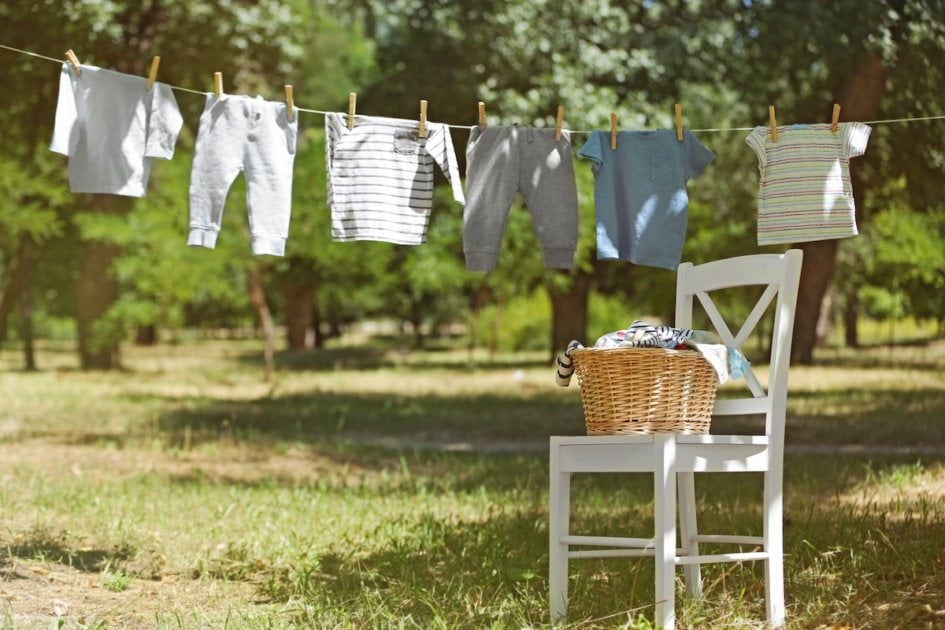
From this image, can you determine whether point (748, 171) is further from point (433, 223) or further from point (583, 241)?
point (433, 223)

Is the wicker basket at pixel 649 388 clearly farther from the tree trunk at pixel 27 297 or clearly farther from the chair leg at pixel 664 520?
the tree trunk at pixel 27 297

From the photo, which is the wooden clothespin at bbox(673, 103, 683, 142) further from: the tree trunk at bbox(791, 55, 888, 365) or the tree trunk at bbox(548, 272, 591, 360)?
the tree trunk at bbox(548, 272, 591, 360)

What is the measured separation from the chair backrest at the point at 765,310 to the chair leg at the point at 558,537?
0.73 m

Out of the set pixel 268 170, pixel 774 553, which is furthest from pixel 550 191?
pixel 774 553

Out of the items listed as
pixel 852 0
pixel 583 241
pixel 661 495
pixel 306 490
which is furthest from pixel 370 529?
pixel 583 241

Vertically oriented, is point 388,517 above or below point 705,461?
below

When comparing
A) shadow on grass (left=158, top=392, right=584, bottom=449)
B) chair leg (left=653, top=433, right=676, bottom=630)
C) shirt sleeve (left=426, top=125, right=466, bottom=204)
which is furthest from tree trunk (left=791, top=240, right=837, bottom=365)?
chair leg (left=653, top=433, right=676, bottom=630)

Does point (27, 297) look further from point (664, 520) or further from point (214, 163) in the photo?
point (664, 520)

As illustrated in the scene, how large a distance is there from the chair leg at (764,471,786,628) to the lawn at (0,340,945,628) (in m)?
0.13

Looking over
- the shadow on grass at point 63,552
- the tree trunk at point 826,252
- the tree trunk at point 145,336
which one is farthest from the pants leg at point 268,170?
the tree trunk at point 145,336

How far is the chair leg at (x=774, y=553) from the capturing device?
185 inches

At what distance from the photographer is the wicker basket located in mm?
4562

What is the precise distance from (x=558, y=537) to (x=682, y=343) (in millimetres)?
963

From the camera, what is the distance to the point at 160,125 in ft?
21.0
